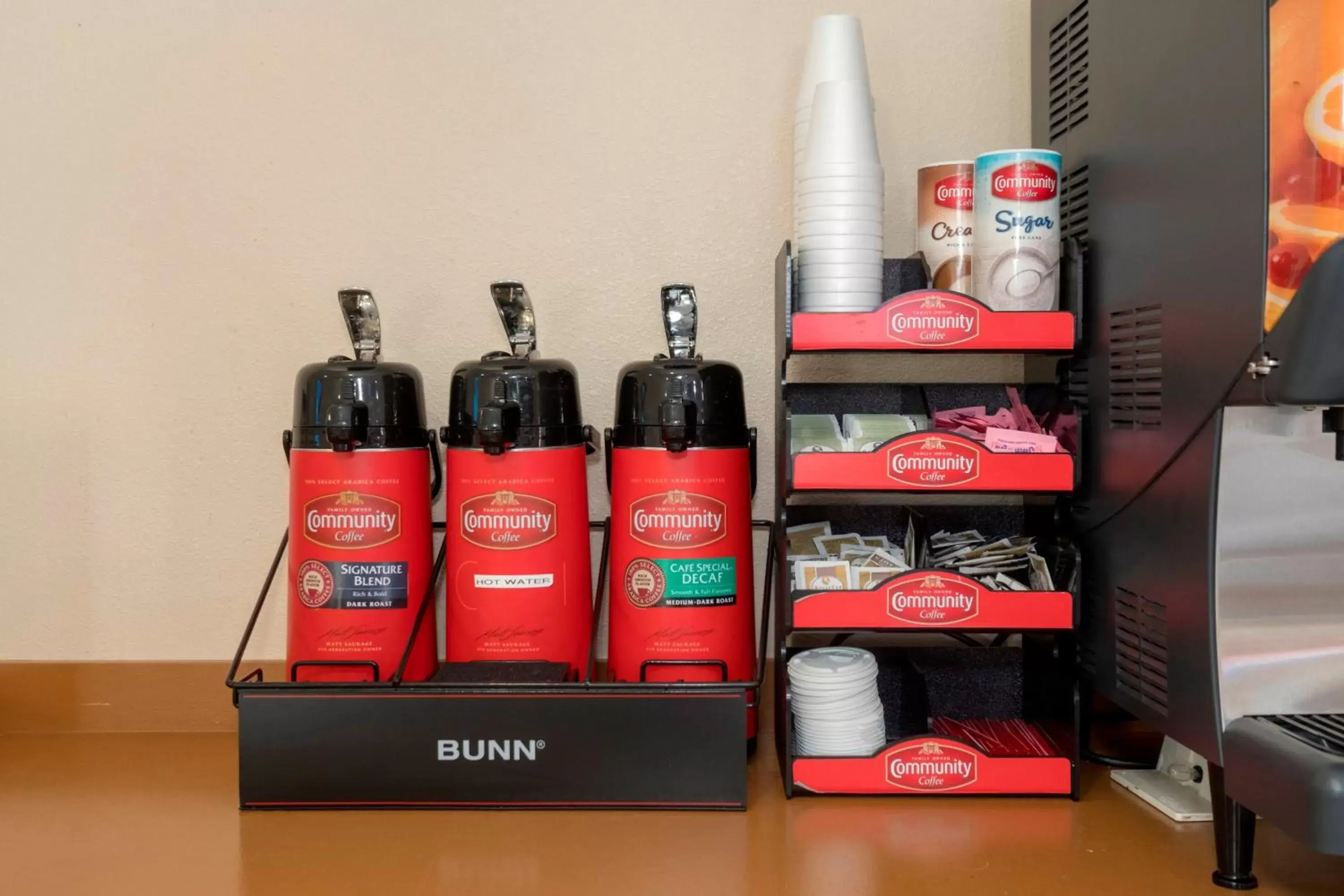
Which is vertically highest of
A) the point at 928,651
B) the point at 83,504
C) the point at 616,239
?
the point at 616,239

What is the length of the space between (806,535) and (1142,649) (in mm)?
413

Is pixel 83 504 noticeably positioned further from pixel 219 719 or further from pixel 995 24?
pixel 995 24

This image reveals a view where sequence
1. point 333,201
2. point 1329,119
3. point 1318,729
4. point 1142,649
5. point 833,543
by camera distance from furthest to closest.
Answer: point 333,201, point 833,543, point 1142,649, point 1318,729, point 1329,119

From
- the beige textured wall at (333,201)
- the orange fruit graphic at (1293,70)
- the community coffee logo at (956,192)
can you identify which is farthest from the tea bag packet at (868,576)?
the orange fruit graphic at (1293,70)

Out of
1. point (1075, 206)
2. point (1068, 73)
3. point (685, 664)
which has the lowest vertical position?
point (685, 664)

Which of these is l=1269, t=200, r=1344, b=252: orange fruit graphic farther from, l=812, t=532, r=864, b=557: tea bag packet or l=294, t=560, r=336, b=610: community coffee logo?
l=294, t=560, r=336, b=610: community coffee logo

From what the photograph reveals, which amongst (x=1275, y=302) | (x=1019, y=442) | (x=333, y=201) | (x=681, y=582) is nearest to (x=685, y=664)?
(x=681, y=582)

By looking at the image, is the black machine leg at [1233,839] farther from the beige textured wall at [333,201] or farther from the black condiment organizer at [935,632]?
the beige textured wall at [333,201]

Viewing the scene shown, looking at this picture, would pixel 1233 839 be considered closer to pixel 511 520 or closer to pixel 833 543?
pixel 833 543

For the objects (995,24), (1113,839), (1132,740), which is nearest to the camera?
(1113,839)

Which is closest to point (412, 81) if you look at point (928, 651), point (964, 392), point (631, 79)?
point (631, 79)

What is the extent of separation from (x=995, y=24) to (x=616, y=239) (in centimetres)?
61

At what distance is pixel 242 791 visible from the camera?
3.91ft

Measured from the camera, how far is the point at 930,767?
120 centimetres
